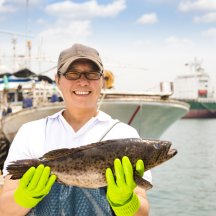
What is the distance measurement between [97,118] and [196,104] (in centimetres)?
8522

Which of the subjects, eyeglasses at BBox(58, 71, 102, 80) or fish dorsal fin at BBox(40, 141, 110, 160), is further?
eyeglasses at BBox(58, 71, 102, 80)

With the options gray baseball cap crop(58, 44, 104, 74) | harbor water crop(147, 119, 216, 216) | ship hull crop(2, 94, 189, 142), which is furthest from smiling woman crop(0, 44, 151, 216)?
ship hull crop(2, 94, 189, 142)

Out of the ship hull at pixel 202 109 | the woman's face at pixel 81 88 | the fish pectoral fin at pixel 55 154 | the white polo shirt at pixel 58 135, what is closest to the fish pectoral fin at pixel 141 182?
the white polo shirt at pixel 58 135

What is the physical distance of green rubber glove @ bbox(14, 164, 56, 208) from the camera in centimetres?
299

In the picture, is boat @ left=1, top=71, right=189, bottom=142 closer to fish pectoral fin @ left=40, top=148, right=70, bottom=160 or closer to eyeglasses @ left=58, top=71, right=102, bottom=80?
eyeglasses @ left=58, top=71, right=102, bottom=80

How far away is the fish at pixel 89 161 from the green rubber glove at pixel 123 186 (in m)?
0.07

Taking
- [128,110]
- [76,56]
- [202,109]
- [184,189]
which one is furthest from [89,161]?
[202,109]

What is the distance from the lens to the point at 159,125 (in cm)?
2030

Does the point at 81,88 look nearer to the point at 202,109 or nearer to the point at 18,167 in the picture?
the point at 18,167

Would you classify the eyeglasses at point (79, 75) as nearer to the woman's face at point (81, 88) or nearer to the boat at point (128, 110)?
the woman's face at point (81, 88)

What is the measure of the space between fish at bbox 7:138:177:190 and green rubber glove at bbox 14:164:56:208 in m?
0.07

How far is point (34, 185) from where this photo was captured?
2992 mm

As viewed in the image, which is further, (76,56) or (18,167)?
(76,56)

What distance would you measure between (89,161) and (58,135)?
0.38 meters
